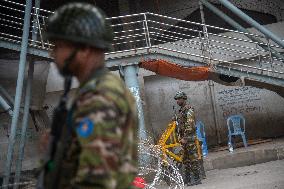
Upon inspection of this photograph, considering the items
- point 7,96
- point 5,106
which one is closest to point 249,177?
point 5,106

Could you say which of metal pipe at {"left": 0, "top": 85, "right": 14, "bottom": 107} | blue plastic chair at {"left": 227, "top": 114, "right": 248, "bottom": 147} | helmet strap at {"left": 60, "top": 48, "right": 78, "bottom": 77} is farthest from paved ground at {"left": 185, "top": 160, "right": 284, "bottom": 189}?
helmet strap at {"left": 60, "top": 48, "right": 78, "bottom": 77}

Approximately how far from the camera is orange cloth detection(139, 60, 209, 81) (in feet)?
31.0

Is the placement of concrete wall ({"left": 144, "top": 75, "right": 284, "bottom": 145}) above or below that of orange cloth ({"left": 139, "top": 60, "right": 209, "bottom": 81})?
below

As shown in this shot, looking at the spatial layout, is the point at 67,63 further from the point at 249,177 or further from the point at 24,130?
the point at 249,177

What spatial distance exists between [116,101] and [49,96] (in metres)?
11.4

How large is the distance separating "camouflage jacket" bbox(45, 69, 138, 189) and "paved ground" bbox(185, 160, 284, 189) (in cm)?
653

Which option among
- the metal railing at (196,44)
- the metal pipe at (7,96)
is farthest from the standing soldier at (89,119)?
the metal pipe at (7,96)

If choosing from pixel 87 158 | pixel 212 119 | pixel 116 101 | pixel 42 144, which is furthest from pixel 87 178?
pixel 212 119

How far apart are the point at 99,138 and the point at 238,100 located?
12.0 metres

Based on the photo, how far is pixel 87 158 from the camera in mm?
1650

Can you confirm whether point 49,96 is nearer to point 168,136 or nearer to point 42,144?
point 168,136

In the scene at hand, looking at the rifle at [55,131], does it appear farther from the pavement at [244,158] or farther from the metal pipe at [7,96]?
the pavement at [244,158]

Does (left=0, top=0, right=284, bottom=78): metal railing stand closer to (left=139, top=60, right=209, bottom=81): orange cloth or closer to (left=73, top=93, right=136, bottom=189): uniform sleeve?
(left=139, top=60, right=209, bottom=81): orange cloth

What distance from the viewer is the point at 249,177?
8961 mm
